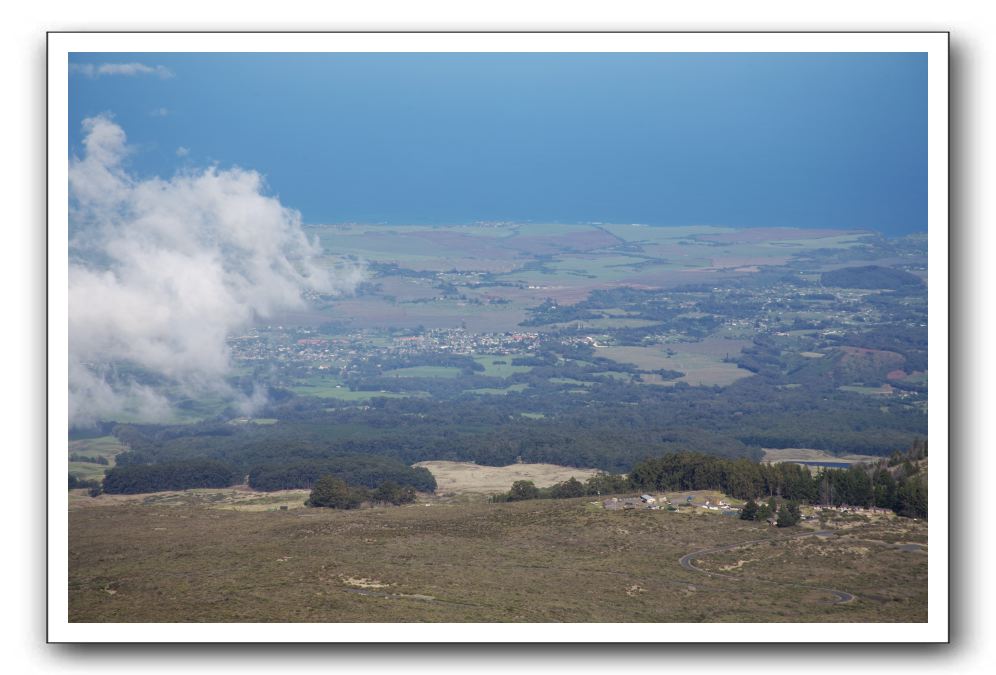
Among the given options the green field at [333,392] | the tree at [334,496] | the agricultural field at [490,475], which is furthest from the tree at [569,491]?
the green field at [333,392]

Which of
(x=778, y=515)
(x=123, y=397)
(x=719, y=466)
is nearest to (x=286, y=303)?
(x=123, y=397)

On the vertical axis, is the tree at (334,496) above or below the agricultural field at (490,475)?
above

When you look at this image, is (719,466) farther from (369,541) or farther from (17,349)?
(17,349)

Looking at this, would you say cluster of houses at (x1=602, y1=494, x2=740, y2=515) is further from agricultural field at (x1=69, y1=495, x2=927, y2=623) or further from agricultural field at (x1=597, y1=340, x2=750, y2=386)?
agricultural field at (x1=597, y1=340, x2=750, y2=386)

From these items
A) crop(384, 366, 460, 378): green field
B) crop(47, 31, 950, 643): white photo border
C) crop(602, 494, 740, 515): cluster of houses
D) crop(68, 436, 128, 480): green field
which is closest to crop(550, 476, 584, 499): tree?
crop(602, 494, 740, 515): cluster of houses

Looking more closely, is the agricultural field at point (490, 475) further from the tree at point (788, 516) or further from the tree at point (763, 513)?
the tree at point (788, 516)
